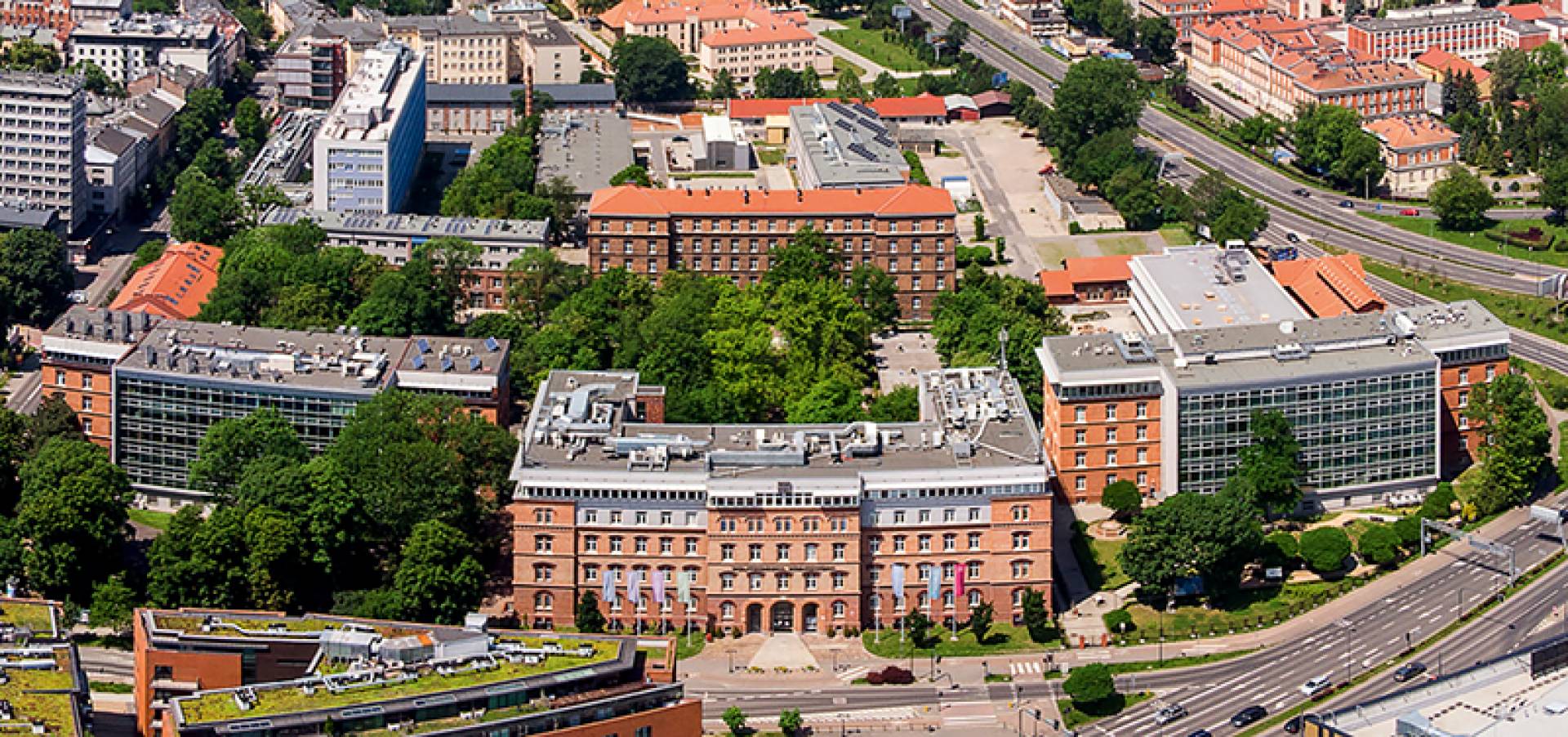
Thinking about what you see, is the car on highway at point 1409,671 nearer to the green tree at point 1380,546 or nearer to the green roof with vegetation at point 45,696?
the green tree at point 1380,546

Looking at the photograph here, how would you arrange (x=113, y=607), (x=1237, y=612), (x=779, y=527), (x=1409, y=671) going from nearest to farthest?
(x=1409, y=671)
(x=779, y=527)
(x=113, y=607)
(x=1237, y=612)

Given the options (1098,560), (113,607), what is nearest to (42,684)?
(113,607)

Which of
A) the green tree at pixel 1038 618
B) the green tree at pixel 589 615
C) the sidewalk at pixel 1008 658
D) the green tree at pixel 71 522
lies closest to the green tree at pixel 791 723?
the sidewalk at pixel 1008 658

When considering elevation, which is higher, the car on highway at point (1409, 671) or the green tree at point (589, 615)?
the green tree at point (589, 615)

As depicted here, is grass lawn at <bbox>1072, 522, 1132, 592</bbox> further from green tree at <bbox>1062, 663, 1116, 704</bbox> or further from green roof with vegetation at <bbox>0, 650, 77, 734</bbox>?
green roof with vegetation at <bbox>0, 650, 77, 734</bbox>

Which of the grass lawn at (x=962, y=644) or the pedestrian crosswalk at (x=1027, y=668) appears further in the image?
the grass lawn at (x=962, y=644)

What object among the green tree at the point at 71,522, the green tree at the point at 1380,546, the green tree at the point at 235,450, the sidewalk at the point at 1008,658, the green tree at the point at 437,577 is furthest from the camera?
the green tree at the point at 235,450

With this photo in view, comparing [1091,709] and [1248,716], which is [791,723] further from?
[1248,716]

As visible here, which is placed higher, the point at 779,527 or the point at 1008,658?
the point at 779,527
